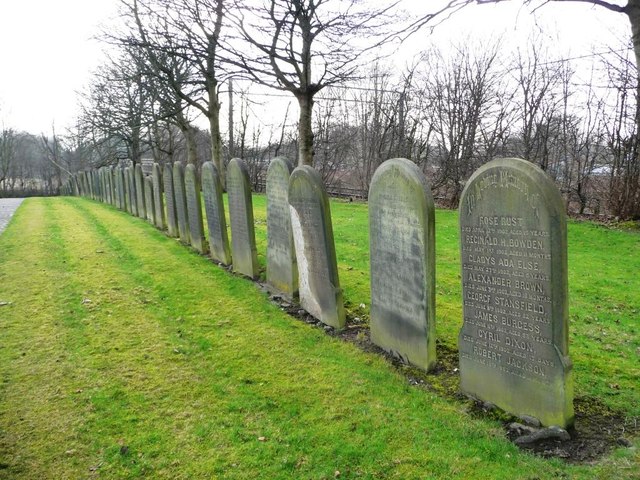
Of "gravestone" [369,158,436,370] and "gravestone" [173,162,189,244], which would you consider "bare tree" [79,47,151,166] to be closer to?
"gravestone" [173,162,189,244]

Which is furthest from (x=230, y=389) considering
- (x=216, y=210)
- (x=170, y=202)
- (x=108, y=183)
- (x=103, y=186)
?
(x=103, y=186)

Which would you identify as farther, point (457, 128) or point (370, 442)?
point (457, 128)

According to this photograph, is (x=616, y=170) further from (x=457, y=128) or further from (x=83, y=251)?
(x=83, y=251)

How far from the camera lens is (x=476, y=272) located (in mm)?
3678

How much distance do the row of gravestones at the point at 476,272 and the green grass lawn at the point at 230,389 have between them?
34 centimetres

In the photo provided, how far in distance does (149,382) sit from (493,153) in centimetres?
1841

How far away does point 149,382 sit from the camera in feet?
13.3

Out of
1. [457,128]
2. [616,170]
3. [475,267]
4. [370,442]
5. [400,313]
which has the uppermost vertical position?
[457,128]

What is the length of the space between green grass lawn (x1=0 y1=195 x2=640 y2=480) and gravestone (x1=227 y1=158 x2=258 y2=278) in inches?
16.6

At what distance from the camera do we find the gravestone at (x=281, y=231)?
6393 millimetres

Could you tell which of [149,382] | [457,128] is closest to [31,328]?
[149,382]

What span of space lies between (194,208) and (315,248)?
5019mm

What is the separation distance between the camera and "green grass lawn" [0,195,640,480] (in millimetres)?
2949

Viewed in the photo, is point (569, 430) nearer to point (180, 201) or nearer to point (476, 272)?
point (476, 272)
